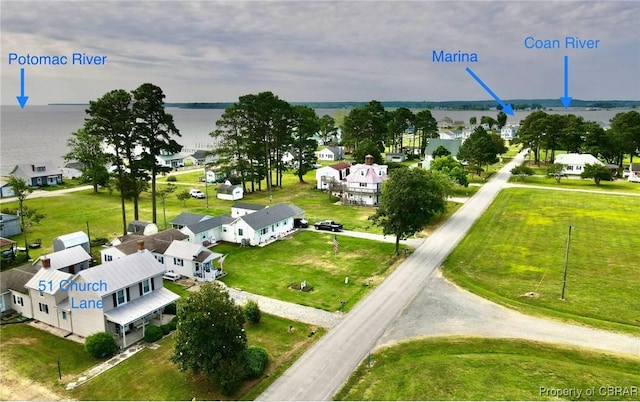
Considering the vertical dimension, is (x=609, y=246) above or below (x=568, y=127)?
below

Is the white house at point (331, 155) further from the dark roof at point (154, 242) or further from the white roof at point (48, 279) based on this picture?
the white roof at point (48, 279)

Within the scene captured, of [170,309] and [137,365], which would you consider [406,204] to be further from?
[137,365]

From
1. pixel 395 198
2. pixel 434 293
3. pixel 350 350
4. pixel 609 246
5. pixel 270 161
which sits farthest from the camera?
pixel 270 161

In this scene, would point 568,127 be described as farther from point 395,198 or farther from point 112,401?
point 112,401

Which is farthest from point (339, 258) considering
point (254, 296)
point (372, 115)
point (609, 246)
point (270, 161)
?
point (372, 115)

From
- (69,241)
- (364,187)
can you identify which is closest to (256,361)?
(69,241)

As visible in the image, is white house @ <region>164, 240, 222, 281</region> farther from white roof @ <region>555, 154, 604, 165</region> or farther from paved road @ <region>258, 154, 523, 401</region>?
white roof @ <region>555, 154, 604, 165</region>

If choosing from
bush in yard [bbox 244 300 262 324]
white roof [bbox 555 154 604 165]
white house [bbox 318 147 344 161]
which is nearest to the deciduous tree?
bush in yard [bbox 244 300 262 324]
